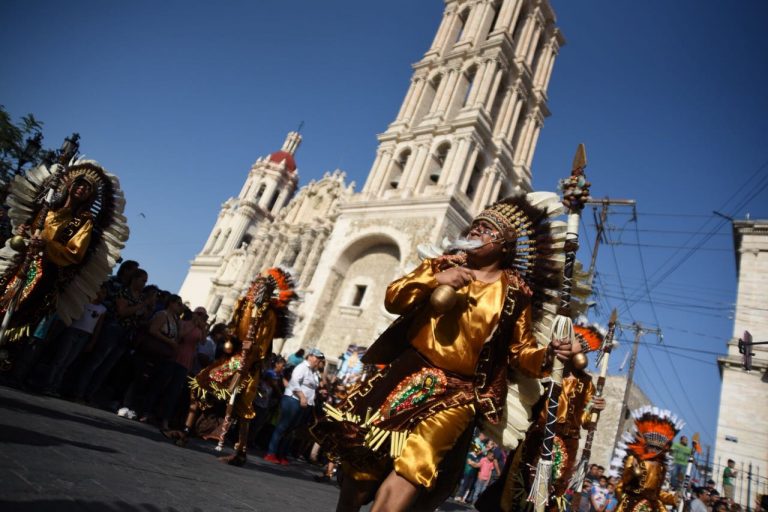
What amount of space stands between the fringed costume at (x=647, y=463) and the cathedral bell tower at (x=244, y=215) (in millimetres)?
39720

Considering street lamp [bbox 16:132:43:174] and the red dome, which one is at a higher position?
the red dome

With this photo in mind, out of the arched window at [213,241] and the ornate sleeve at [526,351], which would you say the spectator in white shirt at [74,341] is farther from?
the arched window at [213,241]

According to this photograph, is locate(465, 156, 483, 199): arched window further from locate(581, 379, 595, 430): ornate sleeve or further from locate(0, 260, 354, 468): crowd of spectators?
locate(581, 379, 595, 430): ornate sleeve

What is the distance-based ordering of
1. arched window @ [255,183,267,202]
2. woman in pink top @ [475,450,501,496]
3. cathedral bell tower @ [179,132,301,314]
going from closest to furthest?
woman in pink top @ [475,450,501,496] → cathedral bell tower @ [179,132,301,314] → arched window @ [255,183,267,202]

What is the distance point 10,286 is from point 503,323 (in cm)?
389

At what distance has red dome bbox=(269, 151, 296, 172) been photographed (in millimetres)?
48000

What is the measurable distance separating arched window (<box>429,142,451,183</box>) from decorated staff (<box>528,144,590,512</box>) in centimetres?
2034

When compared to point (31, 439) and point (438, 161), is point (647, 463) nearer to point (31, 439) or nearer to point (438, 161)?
point (31, 439)

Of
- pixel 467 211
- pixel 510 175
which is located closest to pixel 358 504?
pixel 467 211

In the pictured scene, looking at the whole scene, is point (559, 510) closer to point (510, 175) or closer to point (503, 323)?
point (503, 323)

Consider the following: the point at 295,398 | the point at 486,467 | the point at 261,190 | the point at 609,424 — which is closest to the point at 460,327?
the point at 295,398

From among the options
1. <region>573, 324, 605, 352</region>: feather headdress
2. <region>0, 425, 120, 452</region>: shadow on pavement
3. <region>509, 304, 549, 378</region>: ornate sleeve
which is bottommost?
<region>0, 425, 120, 452</region>: shadow on pavement

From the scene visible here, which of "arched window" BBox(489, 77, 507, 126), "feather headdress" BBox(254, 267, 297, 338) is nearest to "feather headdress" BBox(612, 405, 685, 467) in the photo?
"feather headdress" BBox(254, 267, 297, 338)

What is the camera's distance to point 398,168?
81.8 ft
